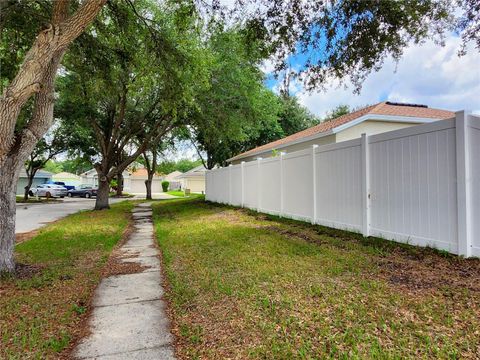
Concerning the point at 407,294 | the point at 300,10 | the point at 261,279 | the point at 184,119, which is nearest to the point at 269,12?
the point at 300,10

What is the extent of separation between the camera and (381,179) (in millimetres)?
6223

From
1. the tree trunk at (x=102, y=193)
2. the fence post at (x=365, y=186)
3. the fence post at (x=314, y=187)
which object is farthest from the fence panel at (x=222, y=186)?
the fence post at (x=365, y=186)

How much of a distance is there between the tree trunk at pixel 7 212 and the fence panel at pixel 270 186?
690 centimetres

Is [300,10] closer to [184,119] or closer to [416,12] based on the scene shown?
[416,12]

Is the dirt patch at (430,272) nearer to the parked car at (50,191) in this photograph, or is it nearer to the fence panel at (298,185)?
the fence panel at (298,185)

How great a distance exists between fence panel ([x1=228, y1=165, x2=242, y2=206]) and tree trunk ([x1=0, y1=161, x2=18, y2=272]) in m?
9.90

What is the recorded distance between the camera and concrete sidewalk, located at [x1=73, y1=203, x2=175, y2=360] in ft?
9.98

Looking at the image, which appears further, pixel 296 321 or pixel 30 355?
pixel 296 321

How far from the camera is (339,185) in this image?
7.46 metres

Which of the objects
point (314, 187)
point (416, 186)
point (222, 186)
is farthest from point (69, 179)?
point (416, 186)

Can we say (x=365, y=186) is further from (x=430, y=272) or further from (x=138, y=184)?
(x=138, y=184)

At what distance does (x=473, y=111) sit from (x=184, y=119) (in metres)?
13.4

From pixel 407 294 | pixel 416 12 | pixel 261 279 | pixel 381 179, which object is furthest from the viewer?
pixel 416 12

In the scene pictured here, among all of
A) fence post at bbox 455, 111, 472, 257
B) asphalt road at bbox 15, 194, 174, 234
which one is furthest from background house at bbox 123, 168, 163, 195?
fence post at bbox 455, 111, 472, 257
